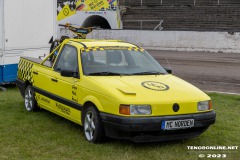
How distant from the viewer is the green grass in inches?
232

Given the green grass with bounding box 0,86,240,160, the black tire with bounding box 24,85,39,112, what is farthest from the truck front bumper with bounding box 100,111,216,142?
the black tire with bounding box 24,85,39,112

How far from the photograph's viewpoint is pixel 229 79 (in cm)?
1442

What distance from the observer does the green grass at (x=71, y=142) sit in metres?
5.89

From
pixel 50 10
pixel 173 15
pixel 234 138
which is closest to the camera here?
pixel 234 138

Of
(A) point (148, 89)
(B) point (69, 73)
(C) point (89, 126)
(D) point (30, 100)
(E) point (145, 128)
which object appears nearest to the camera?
(E) point (145, 128)

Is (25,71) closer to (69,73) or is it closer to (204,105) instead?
(69,73)

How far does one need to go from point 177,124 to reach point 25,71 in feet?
13.3

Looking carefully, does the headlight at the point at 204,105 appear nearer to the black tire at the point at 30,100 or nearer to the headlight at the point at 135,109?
the headlight at the point at 135,109

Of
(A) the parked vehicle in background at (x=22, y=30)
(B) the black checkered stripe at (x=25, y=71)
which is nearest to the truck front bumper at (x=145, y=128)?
(B) the black checkered stripe at (x=25, y=71)

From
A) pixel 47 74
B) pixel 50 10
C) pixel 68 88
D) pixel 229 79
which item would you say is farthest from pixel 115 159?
pixel 229 79

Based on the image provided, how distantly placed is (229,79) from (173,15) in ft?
65.2

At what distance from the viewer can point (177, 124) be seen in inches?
237

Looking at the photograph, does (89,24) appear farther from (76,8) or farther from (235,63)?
(235,63)

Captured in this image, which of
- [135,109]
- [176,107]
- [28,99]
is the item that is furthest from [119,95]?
[28,99]
